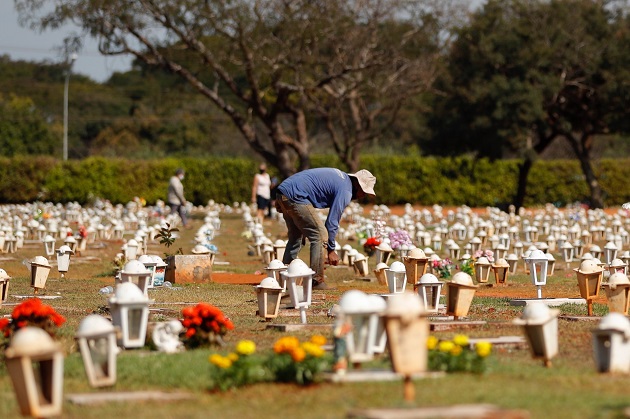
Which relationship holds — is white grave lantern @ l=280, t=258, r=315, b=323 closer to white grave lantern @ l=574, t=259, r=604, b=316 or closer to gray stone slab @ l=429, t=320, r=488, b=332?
gray stone slab @ l=429, t=320, r=488, b=332

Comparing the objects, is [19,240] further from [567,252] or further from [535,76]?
[535,76]

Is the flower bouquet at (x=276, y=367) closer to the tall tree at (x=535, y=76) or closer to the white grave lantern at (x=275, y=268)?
the white grave lantern at (x=275, y=268)

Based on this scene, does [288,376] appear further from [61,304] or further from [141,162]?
[141,162]

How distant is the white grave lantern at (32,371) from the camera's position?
6.59m

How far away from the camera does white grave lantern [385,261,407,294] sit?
508 inches

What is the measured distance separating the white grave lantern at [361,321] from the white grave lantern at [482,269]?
922 cm

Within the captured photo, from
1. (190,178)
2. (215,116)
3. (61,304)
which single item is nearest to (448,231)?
(61,304)

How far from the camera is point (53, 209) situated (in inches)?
1458

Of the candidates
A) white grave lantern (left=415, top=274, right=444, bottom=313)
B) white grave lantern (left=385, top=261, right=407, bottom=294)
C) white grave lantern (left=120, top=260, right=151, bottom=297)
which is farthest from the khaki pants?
white grave lantern (left=120, top=260, right=151, bottom=297)

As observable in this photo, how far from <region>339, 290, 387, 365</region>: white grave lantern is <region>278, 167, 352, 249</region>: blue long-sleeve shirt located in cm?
629

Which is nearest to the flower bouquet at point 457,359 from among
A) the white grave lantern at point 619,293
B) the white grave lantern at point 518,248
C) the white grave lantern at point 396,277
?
the white grave lantern at point 619,293

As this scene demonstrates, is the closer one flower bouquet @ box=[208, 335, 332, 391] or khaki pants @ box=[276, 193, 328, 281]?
flower bouquet @ box=[208, 335, 332, 391]

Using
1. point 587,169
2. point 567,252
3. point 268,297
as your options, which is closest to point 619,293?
point 268,297

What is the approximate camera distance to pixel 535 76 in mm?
42656
